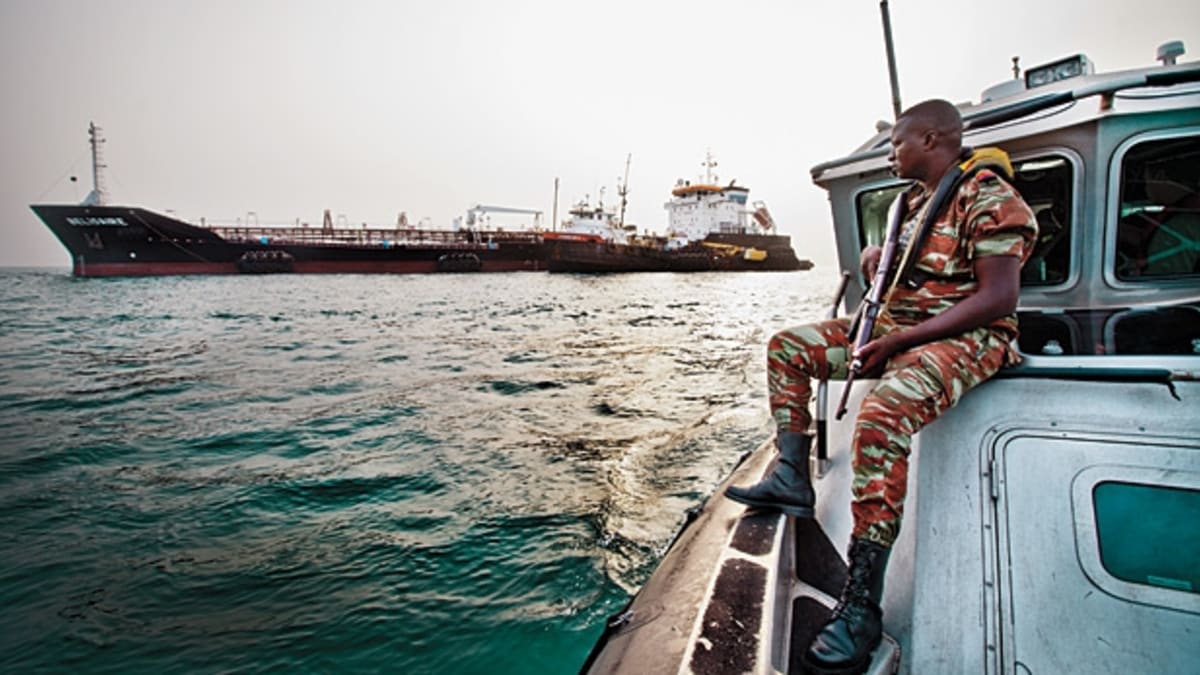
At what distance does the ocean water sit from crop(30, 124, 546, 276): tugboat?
119 feet

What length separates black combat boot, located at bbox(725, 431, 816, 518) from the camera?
261 cm

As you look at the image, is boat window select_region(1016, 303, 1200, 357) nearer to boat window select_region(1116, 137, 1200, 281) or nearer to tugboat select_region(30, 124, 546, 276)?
boat window select_region(1116, 137, 1200, 281)

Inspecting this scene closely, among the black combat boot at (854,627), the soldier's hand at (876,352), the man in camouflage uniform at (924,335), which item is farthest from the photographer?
the soldier's hand at (876,352)

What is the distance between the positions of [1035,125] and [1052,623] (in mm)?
3115

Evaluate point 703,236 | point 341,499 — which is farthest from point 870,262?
point 703,236

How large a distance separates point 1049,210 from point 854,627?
338 centimetres

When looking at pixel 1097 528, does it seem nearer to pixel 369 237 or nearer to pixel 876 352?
pixel 876 352

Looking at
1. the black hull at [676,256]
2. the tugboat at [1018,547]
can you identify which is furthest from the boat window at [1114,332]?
the black hull at [676,256]

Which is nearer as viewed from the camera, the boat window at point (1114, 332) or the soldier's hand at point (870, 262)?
the boat window at point (1114, 332)

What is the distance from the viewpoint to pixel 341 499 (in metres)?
5.09

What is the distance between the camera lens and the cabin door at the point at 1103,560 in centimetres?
164

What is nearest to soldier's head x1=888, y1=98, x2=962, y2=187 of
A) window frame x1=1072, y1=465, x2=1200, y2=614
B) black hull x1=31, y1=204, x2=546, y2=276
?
window frame x1=1072, y1=465, x2=1200, y2=614

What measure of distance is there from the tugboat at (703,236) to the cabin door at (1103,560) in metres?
52.7

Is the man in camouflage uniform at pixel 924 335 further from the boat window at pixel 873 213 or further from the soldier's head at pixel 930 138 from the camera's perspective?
the boat window at pixel 873 213
